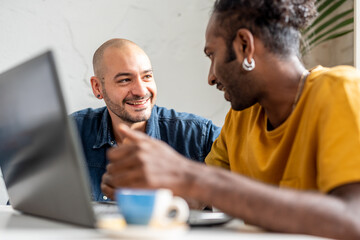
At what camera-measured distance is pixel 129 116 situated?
203cm

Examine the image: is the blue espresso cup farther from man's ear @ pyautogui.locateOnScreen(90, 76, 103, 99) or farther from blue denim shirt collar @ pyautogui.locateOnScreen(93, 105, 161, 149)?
man's ear @ pyautogui.locateOnScreen(90, 76, 103, 99)

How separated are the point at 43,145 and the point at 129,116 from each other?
1.26 m

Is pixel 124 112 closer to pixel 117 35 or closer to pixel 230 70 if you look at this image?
pixel 117 35

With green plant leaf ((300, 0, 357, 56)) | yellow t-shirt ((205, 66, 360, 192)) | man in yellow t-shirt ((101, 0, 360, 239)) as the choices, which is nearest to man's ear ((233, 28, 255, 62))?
man in yellow t-shirt ((101, 0, 360, 239))

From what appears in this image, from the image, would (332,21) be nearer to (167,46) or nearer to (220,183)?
(167,46)

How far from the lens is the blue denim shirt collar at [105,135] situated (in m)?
1.96

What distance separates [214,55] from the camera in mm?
1261

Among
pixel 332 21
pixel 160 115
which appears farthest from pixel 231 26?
pixel 332 21

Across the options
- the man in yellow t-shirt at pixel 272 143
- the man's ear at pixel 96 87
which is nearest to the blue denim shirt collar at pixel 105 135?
the man's ear at pixel 96 87

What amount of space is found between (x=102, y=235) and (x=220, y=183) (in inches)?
8.8

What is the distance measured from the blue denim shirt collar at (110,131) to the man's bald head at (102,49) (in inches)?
10.2

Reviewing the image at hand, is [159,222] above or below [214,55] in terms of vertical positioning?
below

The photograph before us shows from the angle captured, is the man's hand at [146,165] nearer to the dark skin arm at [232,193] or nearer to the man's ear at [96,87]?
the dark skin arm at [232,193]

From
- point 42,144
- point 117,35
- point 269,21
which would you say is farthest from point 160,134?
point 42,144
